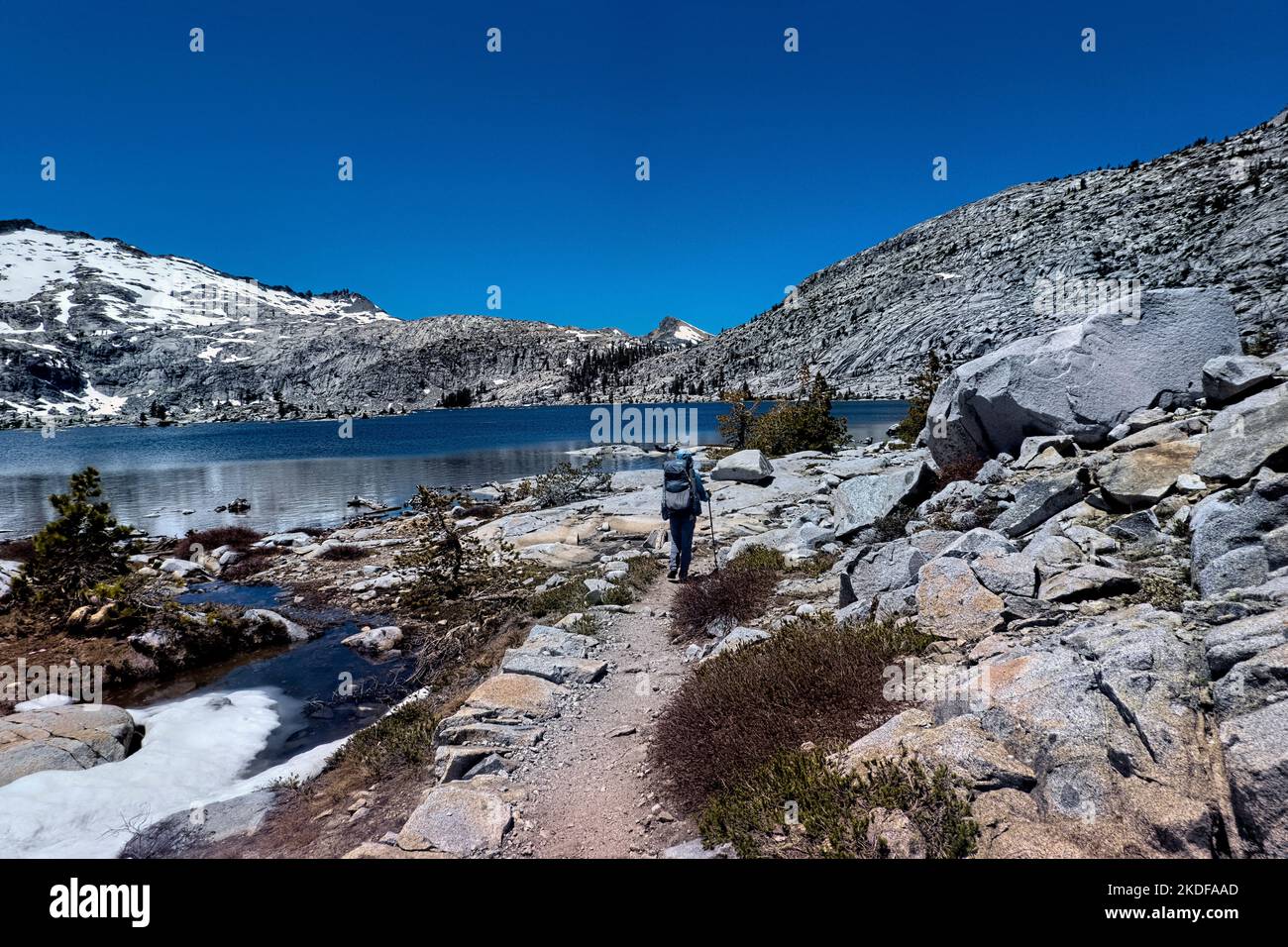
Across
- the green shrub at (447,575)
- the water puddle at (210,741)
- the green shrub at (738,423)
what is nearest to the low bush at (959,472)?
the green shrub at (447,575)

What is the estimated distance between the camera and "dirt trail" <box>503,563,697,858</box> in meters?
5.05

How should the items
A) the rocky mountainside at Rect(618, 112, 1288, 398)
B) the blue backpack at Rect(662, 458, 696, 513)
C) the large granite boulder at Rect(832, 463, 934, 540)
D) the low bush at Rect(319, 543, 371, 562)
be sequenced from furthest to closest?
1. the rocky mountainside at Rect(618, 112, 1288, 398)
2. the low bush at Rect(319, 543, 371, 562)
3. the large granite boulder at Rect(832, 463, 934, 540)
4. the blue backpack at Rect(662, 458, 696, 513)

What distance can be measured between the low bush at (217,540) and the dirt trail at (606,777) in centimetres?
1915

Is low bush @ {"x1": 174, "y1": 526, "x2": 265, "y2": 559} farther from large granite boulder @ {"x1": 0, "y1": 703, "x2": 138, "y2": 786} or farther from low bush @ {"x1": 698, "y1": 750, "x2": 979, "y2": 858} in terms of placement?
low bush @ {"x1": 698, "y1": 750, "x2": 979, "y2": 858}

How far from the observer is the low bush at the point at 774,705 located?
17.1 ft

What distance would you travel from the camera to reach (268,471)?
49.7 metres

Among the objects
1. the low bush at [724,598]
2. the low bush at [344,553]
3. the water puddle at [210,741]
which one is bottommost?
the water puddle at [210,741]

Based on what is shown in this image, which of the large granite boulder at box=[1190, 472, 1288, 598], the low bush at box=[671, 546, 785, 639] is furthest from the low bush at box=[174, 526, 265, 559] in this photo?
the large granite boulder at box=[1190, 472, 1288, 598]

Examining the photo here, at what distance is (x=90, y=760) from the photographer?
26.1 ft

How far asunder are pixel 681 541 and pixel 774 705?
281 inches

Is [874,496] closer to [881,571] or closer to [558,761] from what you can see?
[881,571]

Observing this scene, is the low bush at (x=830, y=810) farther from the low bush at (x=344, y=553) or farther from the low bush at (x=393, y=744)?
A: the low bush at (x=344, y=553)

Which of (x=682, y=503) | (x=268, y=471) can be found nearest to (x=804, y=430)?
(x=682, y=503)

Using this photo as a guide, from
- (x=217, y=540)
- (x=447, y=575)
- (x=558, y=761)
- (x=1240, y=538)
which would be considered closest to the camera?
(x=1240, y=538)
